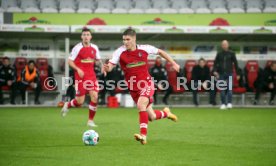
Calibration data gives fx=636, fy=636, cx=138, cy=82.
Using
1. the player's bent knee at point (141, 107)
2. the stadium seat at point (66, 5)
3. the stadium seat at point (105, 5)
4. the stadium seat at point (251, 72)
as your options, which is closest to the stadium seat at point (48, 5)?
the stadium seat at point (66, 5)

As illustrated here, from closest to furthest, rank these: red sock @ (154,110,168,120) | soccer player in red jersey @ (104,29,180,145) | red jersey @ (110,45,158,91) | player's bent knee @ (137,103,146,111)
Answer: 1. player's bent knee @ (137,103,146,111)
2. soccer player in red jersey @ (104,29,180,145)
3. red jersey @ (110,45,158,91)
4. red sock @ (154,110,168,120)

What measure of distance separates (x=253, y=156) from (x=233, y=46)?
1764cm

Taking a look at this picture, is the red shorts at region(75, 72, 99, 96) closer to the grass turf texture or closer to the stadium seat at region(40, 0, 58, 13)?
the grass turf texture

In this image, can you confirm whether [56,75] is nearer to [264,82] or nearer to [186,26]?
[186,26]

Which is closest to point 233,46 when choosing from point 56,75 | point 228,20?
point 228,20

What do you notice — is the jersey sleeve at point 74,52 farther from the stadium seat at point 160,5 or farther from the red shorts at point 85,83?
the stadium seat at point 160,5

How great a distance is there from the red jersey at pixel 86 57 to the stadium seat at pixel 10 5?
413 inches

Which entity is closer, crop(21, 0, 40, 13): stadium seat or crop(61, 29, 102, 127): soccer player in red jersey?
crop(61, 29, 102, 127): soccer player in red jersey

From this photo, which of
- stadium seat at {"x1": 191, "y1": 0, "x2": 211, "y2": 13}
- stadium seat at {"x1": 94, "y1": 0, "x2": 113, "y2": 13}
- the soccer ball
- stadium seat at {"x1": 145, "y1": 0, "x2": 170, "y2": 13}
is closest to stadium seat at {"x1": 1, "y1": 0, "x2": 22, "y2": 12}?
stadium seat at {"x1": 94, "y1": 0, "x2": 113, "y2": 13}

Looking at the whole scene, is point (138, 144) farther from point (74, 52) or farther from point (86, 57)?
point (86, 57)

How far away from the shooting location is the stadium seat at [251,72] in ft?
82.9

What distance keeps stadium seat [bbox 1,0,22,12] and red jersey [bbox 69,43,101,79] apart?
1050cm

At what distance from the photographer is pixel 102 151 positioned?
9.61 meters

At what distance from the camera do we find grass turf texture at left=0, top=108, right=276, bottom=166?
8492 millimetres
